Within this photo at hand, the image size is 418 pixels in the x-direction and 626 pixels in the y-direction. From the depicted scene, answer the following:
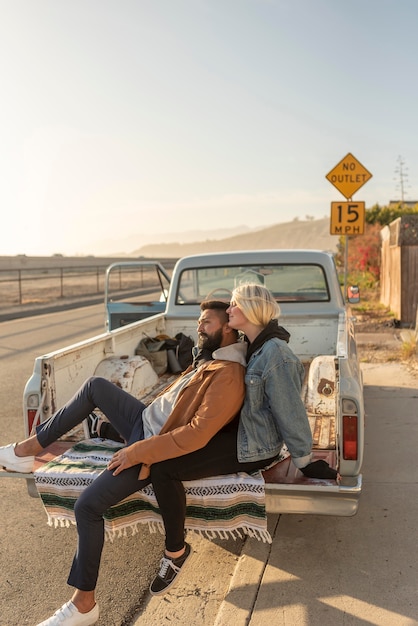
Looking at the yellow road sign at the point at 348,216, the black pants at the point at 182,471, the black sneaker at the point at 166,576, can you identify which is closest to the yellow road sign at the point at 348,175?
the yellow road sign at the point at 348,216

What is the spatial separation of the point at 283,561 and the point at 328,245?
178m

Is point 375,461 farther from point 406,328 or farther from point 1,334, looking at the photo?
point 1,334

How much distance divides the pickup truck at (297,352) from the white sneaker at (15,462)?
66mm

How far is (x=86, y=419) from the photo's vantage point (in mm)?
4125

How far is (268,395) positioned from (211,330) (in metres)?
0.48

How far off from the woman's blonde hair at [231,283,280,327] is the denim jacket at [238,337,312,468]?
0.14 metres

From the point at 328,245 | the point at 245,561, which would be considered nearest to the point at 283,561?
the point at 245,561

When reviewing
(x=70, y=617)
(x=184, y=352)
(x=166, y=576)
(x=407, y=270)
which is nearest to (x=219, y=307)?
(x=166, y=576)

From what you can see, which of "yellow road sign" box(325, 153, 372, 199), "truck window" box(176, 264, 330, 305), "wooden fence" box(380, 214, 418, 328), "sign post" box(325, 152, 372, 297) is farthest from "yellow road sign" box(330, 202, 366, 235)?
"truck window" box(176, 264, 330, 305)

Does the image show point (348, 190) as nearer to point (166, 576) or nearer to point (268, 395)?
point (268, 395)

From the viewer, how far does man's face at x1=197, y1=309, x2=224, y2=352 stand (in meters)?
3.54

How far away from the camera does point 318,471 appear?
3.40 meters

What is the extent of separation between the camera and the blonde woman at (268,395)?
3.35 meters

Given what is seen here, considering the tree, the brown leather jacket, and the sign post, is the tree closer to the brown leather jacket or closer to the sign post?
the sign post
